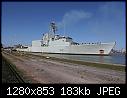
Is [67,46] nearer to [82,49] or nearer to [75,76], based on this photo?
[82,49]

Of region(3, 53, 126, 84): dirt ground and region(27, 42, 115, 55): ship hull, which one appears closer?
region(3, 53, 126, 84): dirt ground

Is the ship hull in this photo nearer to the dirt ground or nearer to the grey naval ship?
the grey naval ship

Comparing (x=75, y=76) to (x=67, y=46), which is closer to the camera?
(x=75, y=76)

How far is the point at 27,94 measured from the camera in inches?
391

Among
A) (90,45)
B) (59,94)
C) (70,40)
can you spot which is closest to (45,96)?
(59,94)

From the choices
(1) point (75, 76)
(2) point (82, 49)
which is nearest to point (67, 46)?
(2) point (82, 49)

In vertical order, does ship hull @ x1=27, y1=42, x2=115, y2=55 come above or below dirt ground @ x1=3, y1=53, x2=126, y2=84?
below

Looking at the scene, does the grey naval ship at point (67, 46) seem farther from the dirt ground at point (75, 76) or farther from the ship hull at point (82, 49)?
the dirt ground at point (75, 76)

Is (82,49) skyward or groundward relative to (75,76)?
groundward

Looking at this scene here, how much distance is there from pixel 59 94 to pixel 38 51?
115717 millimetres

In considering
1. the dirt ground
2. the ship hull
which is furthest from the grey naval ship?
the dirt ground

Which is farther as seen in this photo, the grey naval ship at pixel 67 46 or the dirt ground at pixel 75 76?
the grey naval ship at pixel 67 46

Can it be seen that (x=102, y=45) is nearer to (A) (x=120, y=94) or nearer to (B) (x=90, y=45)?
(B) (x=90, y=45)

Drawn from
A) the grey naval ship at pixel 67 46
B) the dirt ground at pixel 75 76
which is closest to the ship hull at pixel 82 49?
the grey naval ship at pixel 67 46
